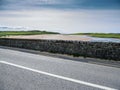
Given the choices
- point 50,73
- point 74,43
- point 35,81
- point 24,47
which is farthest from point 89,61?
point 24,47

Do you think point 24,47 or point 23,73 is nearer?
point 23,73

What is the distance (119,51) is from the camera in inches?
500

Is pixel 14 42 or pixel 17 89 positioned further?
pixel 14 42

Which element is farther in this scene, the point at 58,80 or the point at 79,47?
the point at 79,47

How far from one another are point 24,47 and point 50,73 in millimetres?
11991

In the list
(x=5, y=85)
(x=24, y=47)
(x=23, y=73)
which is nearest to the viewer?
(x=5, y=85)

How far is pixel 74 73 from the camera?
9.44 meters

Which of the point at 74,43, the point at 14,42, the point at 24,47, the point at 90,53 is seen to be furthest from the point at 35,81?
the point at 14,42

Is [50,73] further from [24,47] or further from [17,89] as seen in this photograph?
[24,47]

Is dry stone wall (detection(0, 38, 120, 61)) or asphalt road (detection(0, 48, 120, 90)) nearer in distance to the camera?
asphalt road (detection(0, 48, 120, 90))

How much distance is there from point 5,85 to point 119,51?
7265 millimetres

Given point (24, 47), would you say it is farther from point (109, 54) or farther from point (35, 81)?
point (35, 81)

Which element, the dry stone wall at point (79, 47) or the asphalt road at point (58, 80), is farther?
the dry stone wall at point (79, 47)

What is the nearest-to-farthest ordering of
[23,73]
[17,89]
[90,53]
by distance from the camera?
[17,89], [23,73], [90,53]
